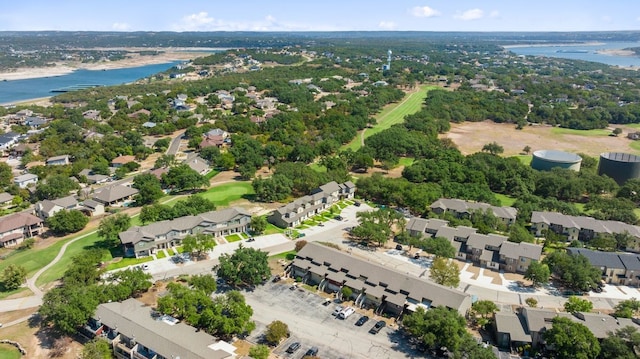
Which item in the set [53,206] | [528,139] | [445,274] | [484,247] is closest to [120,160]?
[53,206]

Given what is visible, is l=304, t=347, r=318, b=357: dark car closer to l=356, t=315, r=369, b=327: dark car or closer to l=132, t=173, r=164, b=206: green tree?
l=356, t=315, r=369, b=327: dark car

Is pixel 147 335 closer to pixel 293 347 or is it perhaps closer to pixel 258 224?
pixel 293 347

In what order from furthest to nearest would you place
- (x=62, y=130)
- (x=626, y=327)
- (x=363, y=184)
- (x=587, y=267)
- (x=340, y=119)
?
(x=340, y=119) < (x=62, y=130) < (x=363, y=184) < (x=587, y=267) < (x=626, y=327)

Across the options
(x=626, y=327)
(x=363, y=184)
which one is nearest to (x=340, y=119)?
(x=363, y=184)

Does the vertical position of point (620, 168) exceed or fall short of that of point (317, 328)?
it exceeds it

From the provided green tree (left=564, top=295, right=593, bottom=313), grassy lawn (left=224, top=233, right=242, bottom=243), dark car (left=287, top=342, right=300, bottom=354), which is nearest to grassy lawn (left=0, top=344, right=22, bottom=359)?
dark car (left=287, top=342, right=300, bottom=354)

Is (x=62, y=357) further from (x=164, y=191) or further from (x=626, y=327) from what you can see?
(x=626, y=327)

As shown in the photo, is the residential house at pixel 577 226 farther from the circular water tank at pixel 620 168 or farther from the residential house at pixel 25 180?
the residential house at pixel 25 180
